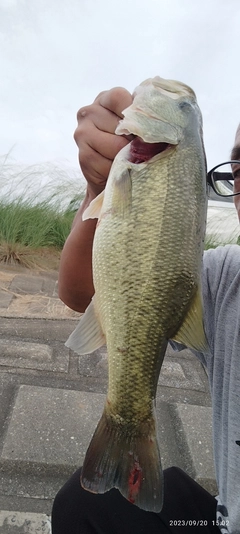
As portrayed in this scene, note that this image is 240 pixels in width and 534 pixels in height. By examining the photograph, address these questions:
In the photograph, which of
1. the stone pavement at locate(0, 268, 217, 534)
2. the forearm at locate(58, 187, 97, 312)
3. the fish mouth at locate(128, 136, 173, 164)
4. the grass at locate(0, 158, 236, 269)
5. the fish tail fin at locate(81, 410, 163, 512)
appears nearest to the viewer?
the fish tail fin at locate(81, 410, 163, 512)

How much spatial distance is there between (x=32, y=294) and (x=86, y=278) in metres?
2.87

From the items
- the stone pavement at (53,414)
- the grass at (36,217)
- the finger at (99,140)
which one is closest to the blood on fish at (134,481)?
the stone pavement at (53,414)

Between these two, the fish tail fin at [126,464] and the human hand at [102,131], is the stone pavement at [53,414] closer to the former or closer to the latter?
the fish tail fin at [126,464]

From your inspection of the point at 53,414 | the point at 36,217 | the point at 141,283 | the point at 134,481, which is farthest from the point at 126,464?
the point at 36,217

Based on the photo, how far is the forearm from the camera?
1.50 metres

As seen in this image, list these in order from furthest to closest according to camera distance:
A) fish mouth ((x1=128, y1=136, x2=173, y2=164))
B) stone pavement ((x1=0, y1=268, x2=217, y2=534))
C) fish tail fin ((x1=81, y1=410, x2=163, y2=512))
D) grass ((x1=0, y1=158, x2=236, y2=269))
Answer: grass ((x1=0, y1=158, x2=236, y2=269)) < stone pavement ((x1=0, y1=268, x2=217, y2=534)) < fish mouth ((x1=128, y1=136, x2=173, y2=164)) < fish tail fin ((x1=81, y1=410, x2=163, y2=512))

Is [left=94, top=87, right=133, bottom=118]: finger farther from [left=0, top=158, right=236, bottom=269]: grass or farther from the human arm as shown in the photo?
[left=0, top=158, right=236, bottom=269]: grass

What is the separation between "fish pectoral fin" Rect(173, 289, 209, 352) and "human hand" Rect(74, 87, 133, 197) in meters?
0.52

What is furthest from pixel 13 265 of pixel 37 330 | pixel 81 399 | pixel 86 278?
pixel 86 278

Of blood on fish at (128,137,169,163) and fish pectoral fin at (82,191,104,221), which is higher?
blood on fish at (128,137,169,163)

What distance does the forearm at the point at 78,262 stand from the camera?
150 centimetres

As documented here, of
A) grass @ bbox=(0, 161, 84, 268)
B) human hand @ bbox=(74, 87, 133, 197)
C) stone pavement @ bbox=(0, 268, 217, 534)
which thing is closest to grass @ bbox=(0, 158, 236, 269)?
grass @ bbox=(0, 161, 84, 268)

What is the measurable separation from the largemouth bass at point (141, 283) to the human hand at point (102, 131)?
0.06 metres

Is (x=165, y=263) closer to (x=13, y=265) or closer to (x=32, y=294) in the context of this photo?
(x=32, y=294)
